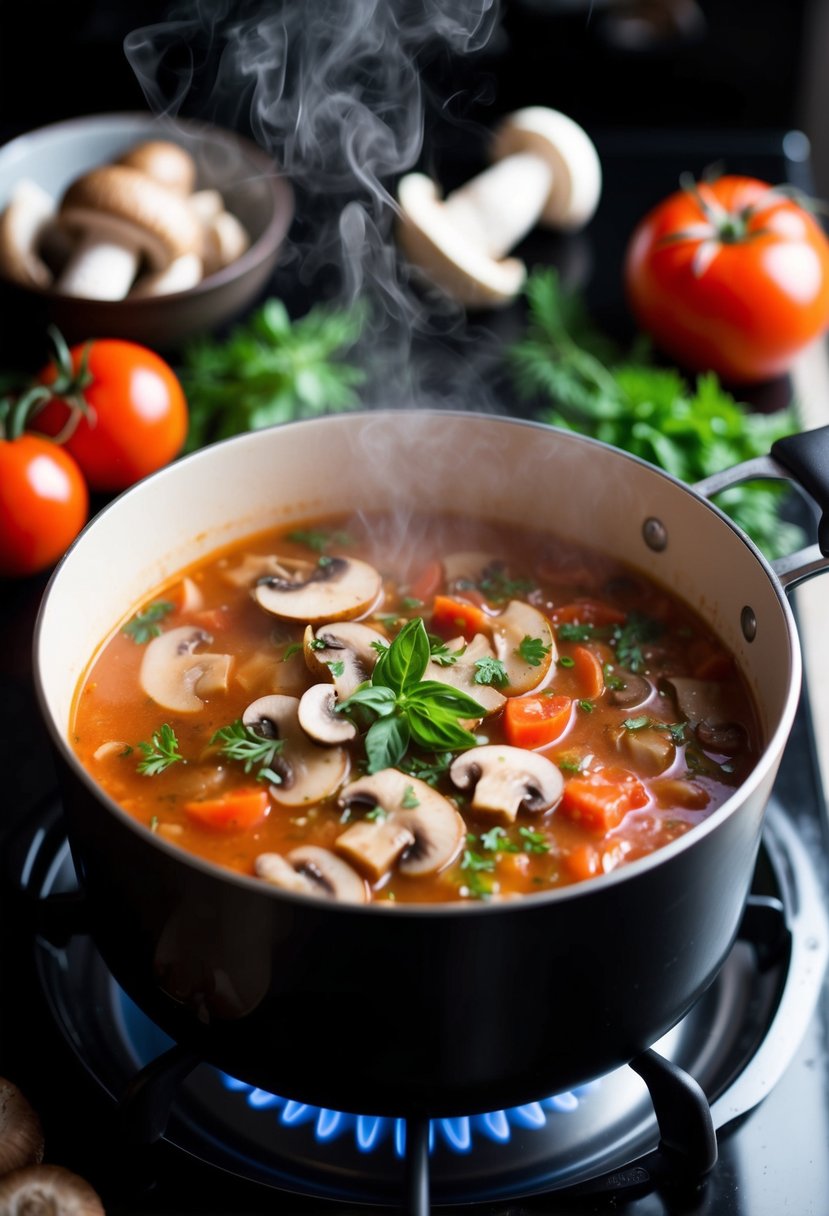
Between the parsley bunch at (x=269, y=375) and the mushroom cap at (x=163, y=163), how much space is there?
0.37 meters

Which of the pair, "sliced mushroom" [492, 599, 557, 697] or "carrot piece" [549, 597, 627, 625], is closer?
"sliced mushroom" [492, 599, 557, 697]

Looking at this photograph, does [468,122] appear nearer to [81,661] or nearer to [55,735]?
[81,661]

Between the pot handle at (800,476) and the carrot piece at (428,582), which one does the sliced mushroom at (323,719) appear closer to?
the carrot piece at (428,582)

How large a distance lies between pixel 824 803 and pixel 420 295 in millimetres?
1584

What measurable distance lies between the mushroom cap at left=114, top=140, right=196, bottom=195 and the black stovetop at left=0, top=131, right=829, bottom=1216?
4.23 ft

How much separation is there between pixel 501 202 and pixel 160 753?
5.85 feet

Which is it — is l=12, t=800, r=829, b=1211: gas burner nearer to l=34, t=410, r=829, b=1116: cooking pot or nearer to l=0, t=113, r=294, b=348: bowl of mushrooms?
l=34, t=410, r=829, b=1116: cooking pot

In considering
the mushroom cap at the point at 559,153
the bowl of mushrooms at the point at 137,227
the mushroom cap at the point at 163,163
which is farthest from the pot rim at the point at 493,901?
the mushroom cap at the point at 559,153

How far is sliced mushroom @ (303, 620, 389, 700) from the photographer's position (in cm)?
175

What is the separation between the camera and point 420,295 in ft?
9.72

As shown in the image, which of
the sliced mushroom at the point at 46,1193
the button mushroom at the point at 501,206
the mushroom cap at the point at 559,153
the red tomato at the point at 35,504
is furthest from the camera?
the mushroom cap at the point at 559,153

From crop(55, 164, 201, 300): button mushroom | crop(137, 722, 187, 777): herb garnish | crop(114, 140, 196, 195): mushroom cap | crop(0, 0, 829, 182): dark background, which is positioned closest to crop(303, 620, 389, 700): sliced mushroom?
crop(137, 722, 187, 777): herb garnish

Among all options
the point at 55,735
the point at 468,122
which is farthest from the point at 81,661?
the point at 468,122

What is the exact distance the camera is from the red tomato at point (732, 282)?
276 cm
